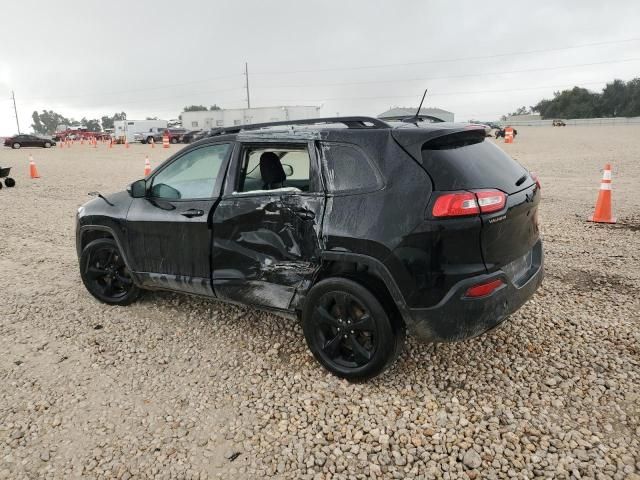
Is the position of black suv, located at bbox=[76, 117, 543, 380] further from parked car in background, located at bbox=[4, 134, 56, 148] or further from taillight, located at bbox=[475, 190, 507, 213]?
parked car in background, located at bbox=[4, 134, 56, 148]

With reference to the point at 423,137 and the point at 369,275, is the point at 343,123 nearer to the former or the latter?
the point at 423,137

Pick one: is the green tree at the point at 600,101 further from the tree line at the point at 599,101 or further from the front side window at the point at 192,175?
the front side window at the point at 192,175

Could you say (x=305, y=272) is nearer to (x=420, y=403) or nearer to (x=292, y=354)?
(x=292, y=354)

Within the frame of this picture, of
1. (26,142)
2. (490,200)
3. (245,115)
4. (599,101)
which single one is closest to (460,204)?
(490,200)

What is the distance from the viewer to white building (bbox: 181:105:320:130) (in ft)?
157

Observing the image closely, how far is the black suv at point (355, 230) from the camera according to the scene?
2.72 metres

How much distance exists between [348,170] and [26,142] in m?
45.0

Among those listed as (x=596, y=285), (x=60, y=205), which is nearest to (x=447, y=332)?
(x=596, y=285)

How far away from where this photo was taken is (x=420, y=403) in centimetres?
294

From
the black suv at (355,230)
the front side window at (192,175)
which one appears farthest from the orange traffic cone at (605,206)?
the front side window at (192,175)

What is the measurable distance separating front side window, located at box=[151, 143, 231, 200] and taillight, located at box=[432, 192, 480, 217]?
1778mm

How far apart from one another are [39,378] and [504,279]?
130 inches

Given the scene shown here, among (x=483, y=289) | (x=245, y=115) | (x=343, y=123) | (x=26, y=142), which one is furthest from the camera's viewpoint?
(x=245, y=115)

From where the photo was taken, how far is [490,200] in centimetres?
274
